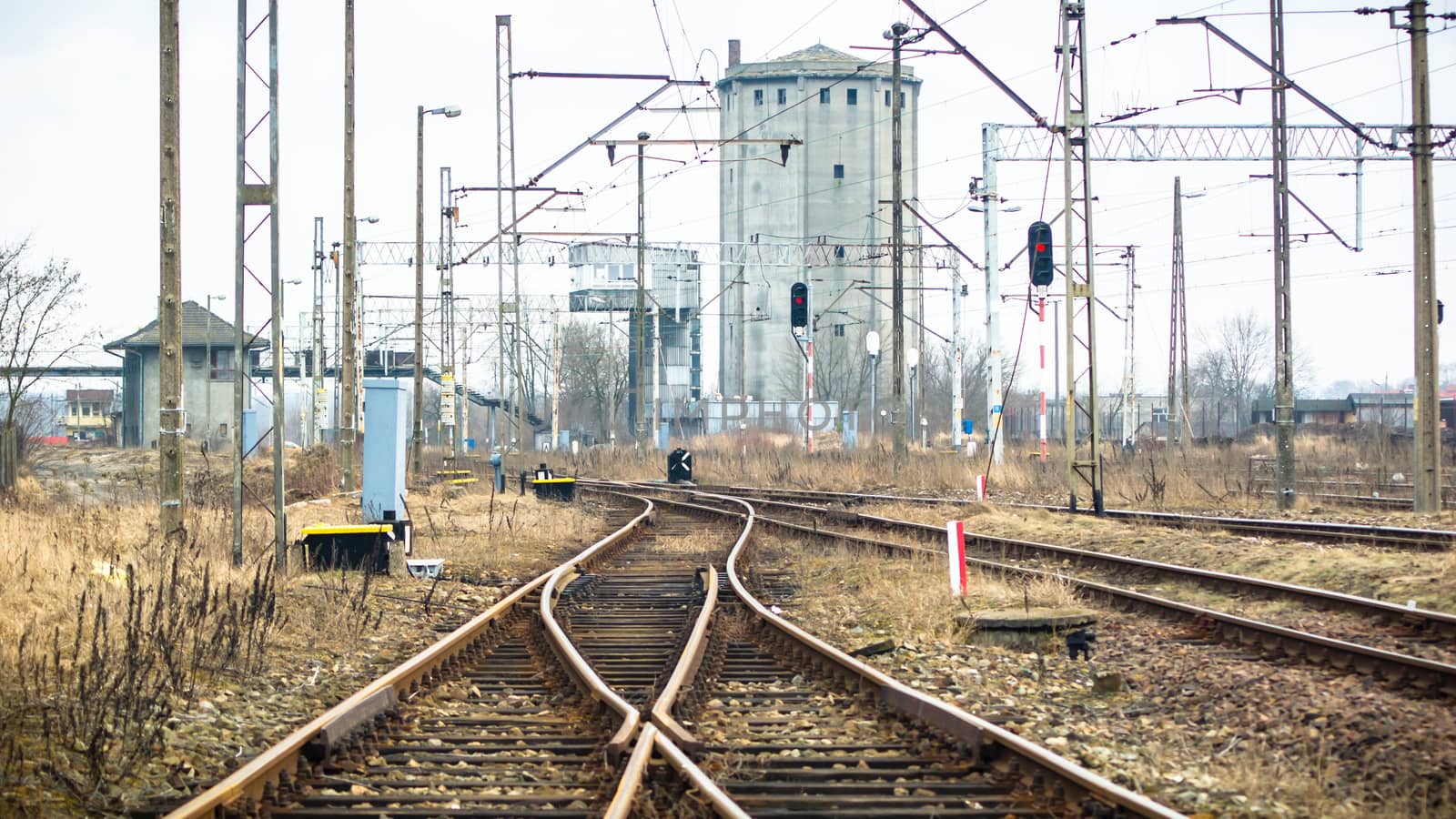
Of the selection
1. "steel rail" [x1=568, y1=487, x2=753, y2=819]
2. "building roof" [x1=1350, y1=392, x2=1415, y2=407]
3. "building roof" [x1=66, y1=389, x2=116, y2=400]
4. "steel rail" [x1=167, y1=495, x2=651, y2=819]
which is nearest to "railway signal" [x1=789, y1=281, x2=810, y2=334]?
"steel rail" [x1=167, y1=495, x2=651, y2=819]

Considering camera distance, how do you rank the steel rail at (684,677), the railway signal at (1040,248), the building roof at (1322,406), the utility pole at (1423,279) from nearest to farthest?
the steel rail at (684,677) < the utility pole at (1423,279) < the railway signal at (1040,248) < the building roof at (1322,406)

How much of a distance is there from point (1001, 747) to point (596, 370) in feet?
270

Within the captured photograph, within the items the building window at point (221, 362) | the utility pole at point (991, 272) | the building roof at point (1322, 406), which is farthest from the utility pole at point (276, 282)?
the building roof at point (1322, 406)

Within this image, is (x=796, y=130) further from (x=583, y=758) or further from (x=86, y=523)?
(x=583, y=758)

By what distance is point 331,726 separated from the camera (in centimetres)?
714

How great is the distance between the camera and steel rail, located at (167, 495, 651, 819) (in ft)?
19.1

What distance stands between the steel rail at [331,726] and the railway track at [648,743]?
0.01 meters

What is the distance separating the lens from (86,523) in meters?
17.2

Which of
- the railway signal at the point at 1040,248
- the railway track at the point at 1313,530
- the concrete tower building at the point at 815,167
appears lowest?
the railway track at the point at 1313,530

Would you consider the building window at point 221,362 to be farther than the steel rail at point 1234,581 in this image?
Yes

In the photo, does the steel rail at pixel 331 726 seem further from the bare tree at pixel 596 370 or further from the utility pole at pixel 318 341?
the bare tree at pixel 596 370

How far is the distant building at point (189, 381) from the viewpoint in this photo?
75438 millimetres

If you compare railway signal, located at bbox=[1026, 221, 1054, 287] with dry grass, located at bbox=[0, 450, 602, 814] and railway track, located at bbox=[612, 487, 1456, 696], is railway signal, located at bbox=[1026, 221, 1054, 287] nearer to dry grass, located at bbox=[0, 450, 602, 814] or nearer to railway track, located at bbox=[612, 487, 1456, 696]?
railway track, located at bbox=[612, 487, 1456, 696]

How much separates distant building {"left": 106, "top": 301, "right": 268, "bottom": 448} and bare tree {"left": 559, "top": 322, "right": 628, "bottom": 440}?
64.4ft
